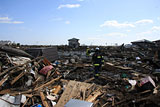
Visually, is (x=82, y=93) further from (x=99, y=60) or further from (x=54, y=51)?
(x=54, y=51)

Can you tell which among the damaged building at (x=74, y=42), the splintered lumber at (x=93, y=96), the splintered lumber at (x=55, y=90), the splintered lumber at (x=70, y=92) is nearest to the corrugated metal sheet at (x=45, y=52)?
the splintered lumber at (x=55, y=90)

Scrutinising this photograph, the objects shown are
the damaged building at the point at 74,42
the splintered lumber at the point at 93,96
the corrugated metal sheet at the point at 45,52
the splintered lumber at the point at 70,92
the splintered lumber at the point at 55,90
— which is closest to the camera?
the splintered lumber at the point at 70,92

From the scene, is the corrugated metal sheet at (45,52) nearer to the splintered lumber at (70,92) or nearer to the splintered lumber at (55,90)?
the splintered lumber at (55,90)

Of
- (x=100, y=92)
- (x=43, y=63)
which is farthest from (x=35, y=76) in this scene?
(x=100, y=92)

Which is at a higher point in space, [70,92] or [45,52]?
[45,52]

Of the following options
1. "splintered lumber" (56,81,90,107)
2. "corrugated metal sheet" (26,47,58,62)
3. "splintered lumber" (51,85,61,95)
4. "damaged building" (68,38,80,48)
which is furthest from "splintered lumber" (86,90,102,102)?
"damaged building" (68,38,80,48)

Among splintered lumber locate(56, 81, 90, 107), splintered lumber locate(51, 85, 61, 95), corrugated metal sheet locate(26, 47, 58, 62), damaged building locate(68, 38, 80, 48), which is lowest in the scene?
splintered lumber locate(51, 85, 61, 95)

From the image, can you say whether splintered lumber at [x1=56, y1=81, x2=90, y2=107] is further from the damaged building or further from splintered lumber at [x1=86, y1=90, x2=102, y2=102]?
the damaged building

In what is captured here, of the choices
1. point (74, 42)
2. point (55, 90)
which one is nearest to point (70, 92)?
point (55, 90)

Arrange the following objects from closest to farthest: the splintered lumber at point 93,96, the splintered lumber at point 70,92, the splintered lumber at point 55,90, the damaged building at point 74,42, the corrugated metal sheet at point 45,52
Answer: the splintered lumber at point 70,92 → the splintered lumber at point 93,96 → the splintered lumber at point 55,90 → the corrugated metal sheet at point 45,52 → the damaged building at point 74,42

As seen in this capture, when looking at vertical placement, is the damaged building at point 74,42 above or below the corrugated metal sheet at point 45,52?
above

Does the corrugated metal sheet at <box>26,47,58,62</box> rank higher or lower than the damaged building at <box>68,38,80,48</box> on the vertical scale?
lower

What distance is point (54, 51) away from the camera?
12.1m

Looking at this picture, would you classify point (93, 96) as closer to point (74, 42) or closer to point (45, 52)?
point (45, 52)
